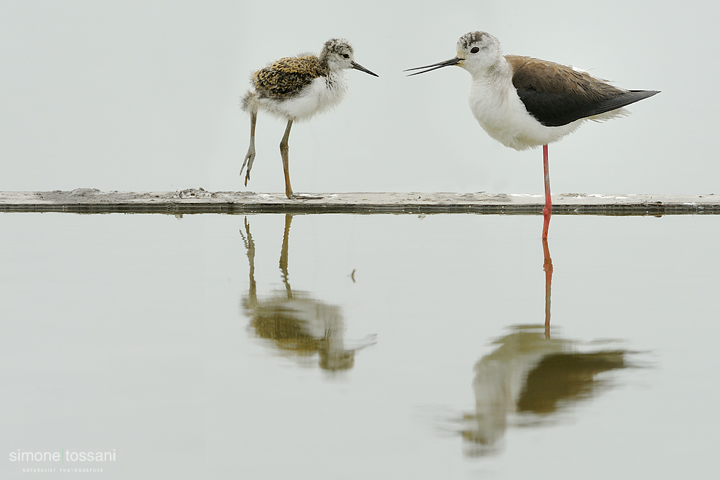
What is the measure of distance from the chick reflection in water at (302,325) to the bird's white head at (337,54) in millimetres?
4932

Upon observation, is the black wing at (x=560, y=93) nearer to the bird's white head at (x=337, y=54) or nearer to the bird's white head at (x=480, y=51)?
the bird's white head at (x=480, y=51)

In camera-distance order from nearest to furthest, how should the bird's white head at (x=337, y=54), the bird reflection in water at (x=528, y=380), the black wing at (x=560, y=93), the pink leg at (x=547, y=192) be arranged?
the bird reflection in water at (x=528, y=380), the black wing at (x=560, y=93), the pink leg at (x=547, y=192), the bird's white head at (x=337, y=54)

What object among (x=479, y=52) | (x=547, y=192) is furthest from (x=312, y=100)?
(x=547, y=192)

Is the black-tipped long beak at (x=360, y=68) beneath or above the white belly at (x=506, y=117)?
above

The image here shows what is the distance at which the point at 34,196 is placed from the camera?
11.7 m

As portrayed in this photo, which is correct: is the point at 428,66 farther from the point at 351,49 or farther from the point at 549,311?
the point at 549,311

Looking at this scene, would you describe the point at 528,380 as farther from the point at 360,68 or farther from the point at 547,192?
the point at 360,68

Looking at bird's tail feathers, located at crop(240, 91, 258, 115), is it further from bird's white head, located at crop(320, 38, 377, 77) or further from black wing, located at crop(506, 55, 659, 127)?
black wing, located at crop(506, 55, 659, 127)

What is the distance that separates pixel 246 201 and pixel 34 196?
3.34m

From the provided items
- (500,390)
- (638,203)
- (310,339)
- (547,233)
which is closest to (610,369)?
(500,390)

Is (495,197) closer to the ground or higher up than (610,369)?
higher up

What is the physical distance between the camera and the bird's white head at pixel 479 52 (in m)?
8.27

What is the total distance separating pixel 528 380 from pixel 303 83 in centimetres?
699

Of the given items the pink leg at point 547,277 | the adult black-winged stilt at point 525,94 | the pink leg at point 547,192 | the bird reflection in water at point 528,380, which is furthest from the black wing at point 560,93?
the bird reflection in water at point 528,380
